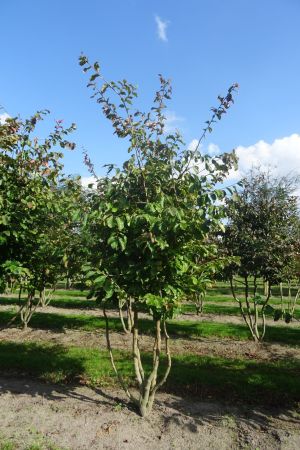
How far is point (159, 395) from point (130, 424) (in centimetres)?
134

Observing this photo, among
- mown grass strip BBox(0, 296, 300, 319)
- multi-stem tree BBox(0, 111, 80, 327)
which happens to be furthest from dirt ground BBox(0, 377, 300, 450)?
mown grass strip BBox(0, 296, 300, 319)

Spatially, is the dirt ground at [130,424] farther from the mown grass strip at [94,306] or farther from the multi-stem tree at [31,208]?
the mown grass strip at [94,306]

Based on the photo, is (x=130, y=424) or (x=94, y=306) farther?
(x=94, y=306)

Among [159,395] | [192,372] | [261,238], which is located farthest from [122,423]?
[261,238]

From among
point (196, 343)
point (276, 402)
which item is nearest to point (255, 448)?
point (276, 402)

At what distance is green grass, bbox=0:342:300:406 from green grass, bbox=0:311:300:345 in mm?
2717

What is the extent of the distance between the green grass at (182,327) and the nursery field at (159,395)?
95 mm

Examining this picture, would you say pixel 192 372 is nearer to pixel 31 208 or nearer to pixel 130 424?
pixel 130 424

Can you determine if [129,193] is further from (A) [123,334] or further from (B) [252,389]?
(A) [123,334]

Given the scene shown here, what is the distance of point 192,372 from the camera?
8273mm

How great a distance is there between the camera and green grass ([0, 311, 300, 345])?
1248 cm

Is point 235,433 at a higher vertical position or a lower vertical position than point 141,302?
lower

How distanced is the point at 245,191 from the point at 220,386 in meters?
6.62

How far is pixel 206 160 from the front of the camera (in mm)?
5441
